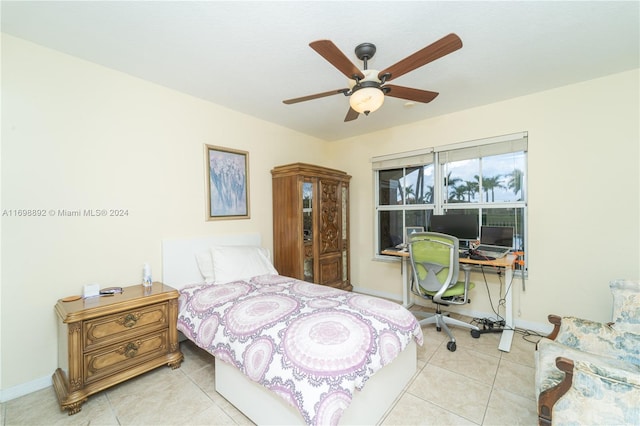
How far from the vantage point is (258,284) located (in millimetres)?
2568

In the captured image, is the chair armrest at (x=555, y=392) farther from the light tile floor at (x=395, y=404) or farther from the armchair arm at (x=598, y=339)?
the armchair arm at (x=598, y=339)

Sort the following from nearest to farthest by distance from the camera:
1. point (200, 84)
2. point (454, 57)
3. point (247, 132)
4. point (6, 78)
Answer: point (6, 78) < point (454, 57) < point (200, 84) < point (247, 132)

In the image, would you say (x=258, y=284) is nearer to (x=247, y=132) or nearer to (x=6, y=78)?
(x=247, y=132)

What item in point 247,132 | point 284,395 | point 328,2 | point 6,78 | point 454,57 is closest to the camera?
point 284,395

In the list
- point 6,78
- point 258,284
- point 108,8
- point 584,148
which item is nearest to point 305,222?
point 258,284

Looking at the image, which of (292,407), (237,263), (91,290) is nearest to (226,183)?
(237,263)

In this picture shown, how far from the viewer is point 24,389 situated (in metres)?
1.86

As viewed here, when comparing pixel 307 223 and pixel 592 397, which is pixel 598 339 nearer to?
pixel 592 397

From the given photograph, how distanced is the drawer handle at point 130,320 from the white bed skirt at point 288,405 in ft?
2.40

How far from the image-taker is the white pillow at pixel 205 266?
271 cm

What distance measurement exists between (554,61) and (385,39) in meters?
1.53

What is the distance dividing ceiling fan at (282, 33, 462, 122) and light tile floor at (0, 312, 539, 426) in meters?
2.05

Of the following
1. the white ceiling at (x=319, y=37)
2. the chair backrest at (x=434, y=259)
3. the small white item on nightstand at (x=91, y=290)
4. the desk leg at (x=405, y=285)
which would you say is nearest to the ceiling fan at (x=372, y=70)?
the white ceiling at (x=319, y=37)

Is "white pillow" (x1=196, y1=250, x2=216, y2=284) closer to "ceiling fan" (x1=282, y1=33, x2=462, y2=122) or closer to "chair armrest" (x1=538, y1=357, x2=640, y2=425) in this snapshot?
"ceiling fan" (x1=282, y1=33, x2=462, y2=122)
